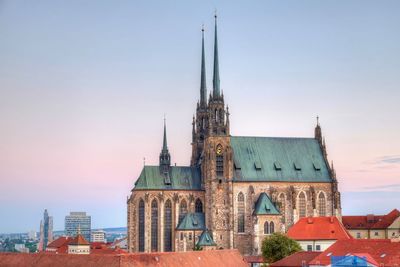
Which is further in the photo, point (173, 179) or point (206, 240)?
point (173, 179)

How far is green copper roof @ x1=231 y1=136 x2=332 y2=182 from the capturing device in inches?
5344

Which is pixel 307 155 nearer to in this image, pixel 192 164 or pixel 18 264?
pixel 192 164

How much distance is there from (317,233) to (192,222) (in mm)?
19736

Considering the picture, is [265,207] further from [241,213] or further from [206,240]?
[206,240]

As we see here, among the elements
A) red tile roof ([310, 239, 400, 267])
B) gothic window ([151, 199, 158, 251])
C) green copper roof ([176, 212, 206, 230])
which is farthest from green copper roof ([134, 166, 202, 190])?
red tile roof ([310, 239, 400, 267])

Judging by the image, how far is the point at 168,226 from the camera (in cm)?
13238

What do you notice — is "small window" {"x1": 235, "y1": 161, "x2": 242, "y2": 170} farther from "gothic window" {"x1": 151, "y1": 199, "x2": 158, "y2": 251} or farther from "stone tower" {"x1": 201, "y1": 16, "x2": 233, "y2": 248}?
"gothic window" {"x1": 151, "y1": 199, "x2": 158, "y2": 251}

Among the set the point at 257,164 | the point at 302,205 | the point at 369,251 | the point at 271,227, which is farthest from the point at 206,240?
the point at 369,251

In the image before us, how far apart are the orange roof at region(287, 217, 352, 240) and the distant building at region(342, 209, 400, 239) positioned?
25607 millimetres

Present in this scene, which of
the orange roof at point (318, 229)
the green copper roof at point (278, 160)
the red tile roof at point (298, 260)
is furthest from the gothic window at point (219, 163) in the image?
the red tile roof at point (298, 260)

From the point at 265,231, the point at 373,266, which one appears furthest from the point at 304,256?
the point at 265,231

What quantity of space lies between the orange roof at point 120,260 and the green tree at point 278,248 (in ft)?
38.8

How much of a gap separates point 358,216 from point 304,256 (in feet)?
209

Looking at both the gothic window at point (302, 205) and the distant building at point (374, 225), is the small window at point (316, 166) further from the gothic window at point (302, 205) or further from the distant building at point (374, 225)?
the distant building at point (374, 225)
